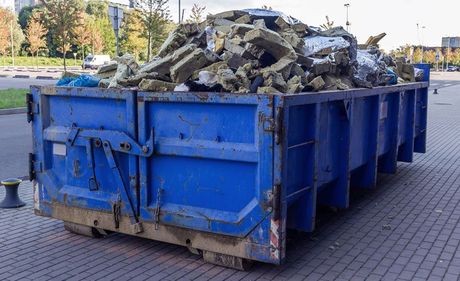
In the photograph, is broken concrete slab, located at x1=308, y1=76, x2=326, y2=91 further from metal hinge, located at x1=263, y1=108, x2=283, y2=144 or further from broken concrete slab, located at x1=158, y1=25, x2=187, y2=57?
broken concrete slab, located at x1=158, y1=25, x2=187, y2=57

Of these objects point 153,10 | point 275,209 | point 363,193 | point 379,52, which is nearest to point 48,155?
point 275,209

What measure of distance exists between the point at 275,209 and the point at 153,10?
1813cm

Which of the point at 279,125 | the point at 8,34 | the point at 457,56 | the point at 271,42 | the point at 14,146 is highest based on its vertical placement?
the point at 8,34

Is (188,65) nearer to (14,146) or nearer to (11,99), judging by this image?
(14,146)

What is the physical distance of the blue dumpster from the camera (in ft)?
15.1

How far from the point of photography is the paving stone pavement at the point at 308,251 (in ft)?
16.1

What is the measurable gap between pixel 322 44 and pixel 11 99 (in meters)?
→ 16.9

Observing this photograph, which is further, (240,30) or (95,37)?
(95,37)

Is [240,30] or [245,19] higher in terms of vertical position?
[245,19]

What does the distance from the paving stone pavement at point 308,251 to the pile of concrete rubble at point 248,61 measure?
1592 mm

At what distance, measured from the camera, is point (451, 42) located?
3922 inches

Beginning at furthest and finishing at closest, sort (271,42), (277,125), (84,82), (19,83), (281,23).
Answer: (19,83) < (281,23) < (84,82) < (271,42) < (277,125)

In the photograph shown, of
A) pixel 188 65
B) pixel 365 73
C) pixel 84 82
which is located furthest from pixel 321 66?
pixel 84 82

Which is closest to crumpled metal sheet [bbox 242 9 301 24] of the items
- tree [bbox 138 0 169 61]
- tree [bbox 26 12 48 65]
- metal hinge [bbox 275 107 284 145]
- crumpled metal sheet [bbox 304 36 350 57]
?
crumpled metal sheet [bbox 304 36 350 57]
